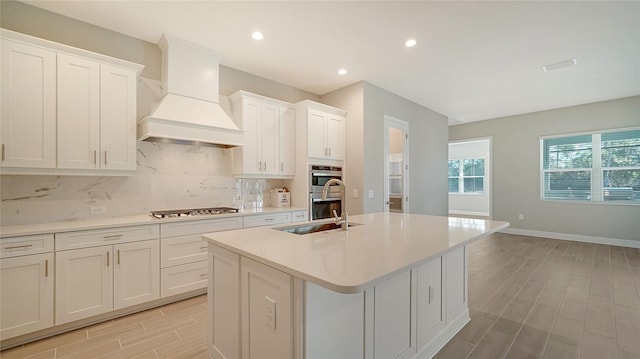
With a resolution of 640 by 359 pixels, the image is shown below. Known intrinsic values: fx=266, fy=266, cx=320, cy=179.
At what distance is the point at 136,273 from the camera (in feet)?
8.22

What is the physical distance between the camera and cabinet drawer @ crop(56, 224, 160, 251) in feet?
7.17

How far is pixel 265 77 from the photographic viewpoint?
4062 mm

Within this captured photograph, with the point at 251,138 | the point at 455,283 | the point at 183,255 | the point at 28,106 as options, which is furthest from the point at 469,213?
the point at 28,106

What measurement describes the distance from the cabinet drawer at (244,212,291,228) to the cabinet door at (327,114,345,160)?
4.08 feet

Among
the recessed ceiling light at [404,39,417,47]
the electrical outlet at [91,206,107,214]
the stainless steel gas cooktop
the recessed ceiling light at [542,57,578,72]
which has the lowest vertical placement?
the stainless steel gas cooktop

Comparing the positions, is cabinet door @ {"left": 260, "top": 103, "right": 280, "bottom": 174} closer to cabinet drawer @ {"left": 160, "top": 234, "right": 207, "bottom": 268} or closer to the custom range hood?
the custom range hood

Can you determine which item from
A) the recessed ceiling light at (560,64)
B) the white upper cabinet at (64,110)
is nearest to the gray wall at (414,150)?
the recessed ceiling light at (560,64)

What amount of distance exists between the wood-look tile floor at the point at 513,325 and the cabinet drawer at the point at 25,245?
0.73 m

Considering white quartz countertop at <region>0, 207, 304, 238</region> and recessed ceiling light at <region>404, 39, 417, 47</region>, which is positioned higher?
recessed ceiling light at <region>404, 39, 417, 47</region>

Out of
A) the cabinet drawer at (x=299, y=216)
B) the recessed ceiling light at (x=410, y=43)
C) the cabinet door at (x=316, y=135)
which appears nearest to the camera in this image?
the recessed ceiling light at (x=410, y=43)

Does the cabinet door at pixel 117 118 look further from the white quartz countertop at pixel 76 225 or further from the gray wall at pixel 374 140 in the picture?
the gray wall at pixel 374 140

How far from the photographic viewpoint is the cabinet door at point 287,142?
3.98m

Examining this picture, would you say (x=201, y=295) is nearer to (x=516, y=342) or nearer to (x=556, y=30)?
(x=516, y=342)

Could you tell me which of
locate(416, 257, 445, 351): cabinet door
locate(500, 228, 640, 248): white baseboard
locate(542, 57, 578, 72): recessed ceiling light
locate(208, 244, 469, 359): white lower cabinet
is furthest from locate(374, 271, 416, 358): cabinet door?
locate(500, 228, 640, 248): white baseboard
